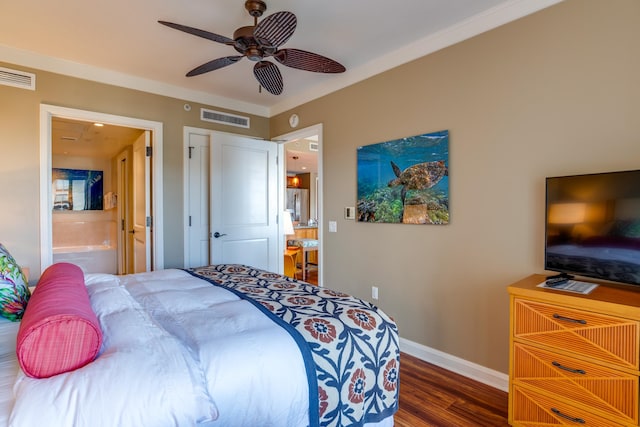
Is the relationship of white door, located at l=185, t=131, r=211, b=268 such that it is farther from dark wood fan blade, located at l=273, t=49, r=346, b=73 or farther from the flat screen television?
the flat screen television

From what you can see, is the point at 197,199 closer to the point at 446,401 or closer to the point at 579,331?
the point at 446,401

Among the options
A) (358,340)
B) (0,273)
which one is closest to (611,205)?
(358,340)

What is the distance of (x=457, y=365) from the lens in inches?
99.9

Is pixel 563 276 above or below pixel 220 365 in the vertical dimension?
above

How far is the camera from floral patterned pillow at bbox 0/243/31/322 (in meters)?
1.48

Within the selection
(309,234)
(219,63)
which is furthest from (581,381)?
(309,234)

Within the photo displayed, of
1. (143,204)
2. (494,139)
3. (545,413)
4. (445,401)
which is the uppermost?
(494,139)

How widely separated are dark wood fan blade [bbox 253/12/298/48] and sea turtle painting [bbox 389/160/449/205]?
4.77ft

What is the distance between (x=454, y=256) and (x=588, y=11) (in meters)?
1.72

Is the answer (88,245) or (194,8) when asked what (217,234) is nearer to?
(194,8)

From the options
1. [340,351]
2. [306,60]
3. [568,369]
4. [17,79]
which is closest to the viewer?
[340,351]

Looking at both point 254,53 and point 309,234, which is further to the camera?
point 309,234

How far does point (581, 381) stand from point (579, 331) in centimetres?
24

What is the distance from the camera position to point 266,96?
13.4 ft
